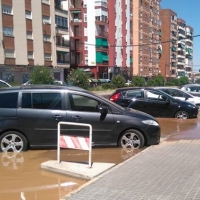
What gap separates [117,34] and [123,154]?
66.7 meters

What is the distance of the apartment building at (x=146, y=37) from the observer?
3433 inches

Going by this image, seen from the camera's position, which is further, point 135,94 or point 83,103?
point 135,94

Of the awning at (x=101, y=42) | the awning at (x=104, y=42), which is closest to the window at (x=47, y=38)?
the awning at (x=101, y=42)

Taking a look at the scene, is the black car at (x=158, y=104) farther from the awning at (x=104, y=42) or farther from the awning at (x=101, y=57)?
the awning at (x=104, y=42)

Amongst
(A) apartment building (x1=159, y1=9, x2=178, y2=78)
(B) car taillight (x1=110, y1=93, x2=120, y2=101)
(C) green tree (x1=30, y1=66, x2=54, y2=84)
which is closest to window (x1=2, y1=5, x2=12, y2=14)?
(C) green tree (x1=30, y1=66, x2=54, y2=84)

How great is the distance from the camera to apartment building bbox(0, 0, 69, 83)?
38.8 meters

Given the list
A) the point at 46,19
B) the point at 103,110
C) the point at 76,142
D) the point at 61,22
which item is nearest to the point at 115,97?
the point at 103,110

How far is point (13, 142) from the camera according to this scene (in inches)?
291

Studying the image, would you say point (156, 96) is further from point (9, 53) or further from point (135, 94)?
point (9, 53)

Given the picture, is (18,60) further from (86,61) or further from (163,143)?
(163,143)

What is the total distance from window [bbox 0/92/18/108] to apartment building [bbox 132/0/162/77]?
76581mm

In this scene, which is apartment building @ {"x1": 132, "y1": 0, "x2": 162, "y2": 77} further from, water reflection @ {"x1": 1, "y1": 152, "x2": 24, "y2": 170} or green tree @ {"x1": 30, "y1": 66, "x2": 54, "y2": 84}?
water reflection @ {"x1": 1, "y1": 152, "x2": 24, "y2": 170}

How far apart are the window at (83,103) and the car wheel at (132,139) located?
979 mm

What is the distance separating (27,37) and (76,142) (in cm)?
3889
